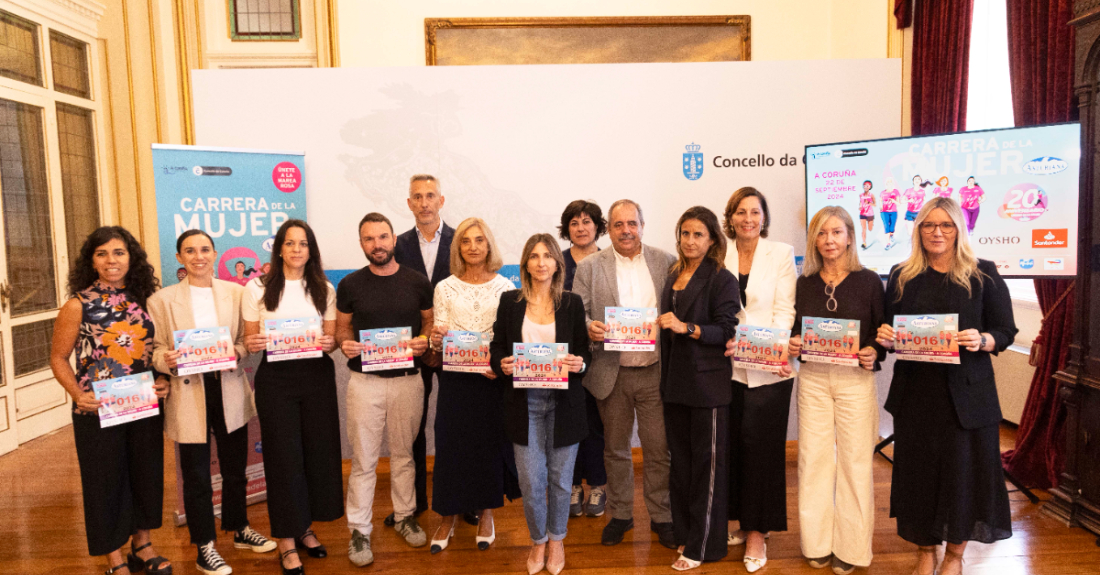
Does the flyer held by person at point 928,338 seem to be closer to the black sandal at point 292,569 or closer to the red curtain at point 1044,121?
the red curtain at point 1044,121

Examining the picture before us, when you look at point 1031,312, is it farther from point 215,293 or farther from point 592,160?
point 215,293

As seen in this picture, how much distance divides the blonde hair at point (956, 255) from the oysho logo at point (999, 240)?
1196 mm

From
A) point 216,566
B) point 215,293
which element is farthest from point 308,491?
point 215,293

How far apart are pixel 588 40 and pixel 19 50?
473 cm

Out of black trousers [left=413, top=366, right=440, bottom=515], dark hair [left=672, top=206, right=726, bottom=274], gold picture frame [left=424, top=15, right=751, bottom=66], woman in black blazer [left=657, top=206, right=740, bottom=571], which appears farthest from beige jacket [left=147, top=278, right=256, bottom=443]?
gold picture frame [left=424, top=15, right=751, bottom=66]

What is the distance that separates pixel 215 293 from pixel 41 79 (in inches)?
160

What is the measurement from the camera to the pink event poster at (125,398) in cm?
259

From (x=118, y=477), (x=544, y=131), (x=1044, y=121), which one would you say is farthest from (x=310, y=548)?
(x=1044, y=121)

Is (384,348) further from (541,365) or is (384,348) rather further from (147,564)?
(147,564)

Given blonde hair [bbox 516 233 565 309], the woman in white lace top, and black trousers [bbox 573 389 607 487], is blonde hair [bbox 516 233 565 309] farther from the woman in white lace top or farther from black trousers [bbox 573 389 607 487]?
black trousers [bbox 573 389 607 487]

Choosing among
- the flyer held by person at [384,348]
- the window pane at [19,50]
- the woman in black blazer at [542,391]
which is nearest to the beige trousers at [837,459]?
the woman in black blazer at [542,391]

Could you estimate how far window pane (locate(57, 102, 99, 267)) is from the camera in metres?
5.65

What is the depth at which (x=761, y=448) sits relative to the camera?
9.30 feet

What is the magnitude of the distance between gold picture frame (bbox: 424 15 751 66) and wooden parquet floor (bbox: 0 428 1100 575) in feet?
13.4
